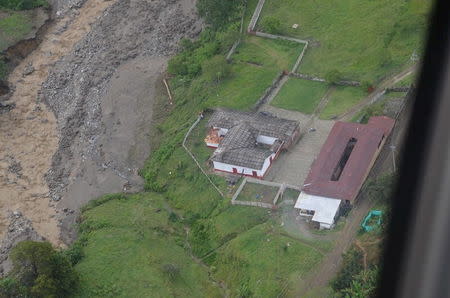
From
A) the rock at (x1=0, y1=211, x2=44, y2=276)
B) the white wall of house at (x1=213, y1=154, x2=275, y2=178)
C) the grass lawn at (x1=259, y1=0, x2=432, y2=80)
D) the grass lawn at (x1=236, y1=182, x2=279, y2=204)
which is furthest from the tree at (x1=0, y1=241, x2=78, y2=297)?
the grass lawn at (x1=259, y1=0, x2=432, y2=80)

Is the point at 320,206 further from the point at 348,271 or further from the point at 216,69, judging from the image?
the point at 216,69

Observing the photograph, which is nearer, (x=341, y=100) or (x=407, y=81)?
(x=407, y=81)

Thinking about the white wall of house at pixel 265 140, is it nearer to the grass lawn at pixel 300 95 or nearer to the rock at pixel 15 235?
the grass lawn at pixel 300 95

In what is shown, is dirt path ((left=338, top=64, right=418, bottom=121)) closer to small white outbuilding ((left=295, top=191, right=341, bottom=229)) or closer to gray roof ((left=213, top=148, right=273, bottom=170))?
gray roof ((left=213, top=148, right=273, bottom=170))

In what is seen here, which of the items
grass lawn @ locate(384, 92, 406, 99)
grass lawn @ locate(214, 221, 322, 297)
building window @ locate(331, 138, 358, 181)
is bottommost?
grass lawn @ locate(214, 221, 322, 297)

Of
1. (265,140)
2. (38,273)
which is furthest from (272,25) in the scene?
(38,273)

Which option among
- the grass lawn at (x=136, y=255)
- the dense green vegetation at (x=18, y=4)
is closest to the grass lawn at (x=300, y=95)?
the grass lawn at (x=136, y=255)

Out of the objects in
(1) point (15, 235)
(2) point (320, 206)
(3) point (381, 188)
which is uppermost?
(3) point (381, 188)
